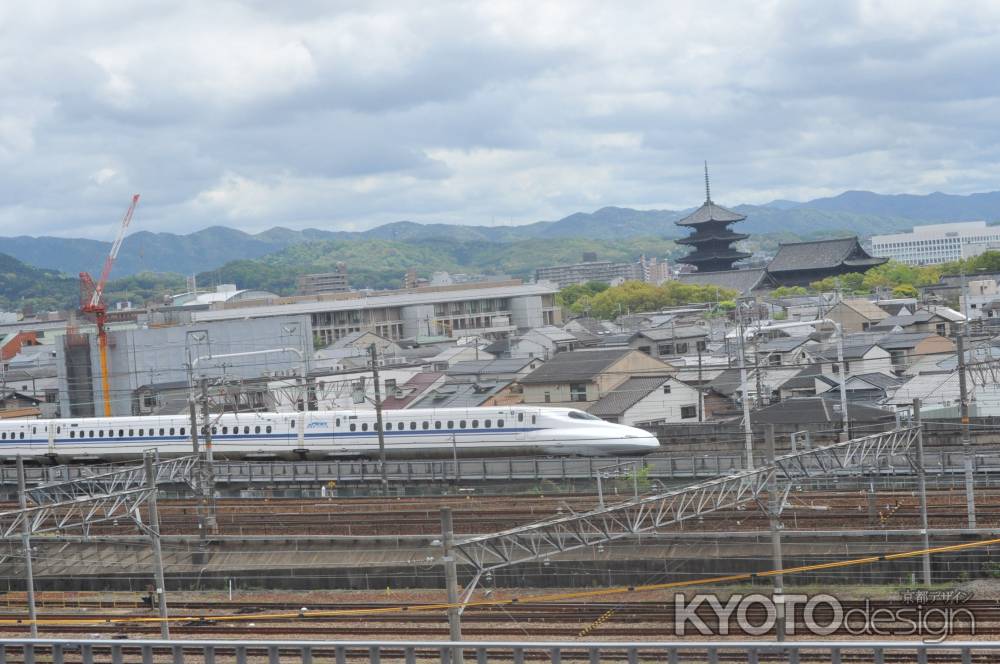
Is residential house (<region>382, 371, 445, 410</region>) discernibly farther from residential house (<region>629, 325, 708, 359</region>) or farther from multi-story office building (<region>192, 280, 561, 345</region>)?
multi-story office building (<region>192, 280, 561, 345</region>)

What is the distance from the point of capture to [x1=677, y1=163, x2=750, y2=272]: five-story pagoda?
10844 cm

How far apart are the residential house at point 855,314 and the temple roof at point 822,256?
36.7m

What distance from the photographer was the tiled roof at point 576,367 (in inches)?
1462

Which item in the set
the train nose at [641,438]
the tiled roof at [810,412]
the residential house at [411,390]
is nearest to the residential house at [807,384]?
the tiled roof at [810,412]

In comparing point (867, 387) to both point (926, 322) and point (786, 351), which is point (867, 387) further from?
point (926, 322)

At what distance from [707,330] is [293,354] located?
60.3 feet

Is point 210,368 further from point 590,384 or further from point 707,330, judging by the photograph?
point 707,330

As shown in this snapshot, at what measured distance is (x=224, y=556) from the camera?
2197 cm

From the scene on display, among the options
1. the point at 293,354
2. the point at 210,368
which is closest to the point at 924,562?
the point at 210,368

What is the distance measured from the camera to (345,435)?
1223 inches

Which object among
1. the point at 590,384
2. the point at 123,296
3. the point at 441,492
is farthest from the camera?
the point at 123,296

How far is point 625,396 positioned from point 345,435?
28.1 ft

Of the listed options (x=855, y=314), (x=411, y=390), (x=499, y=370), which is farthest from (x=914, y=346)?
(x=411, y=390)

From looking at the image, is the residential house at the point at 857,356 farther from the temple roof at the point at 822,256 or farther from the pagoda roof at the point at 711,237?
the pagoda roof at the point at 711,237
